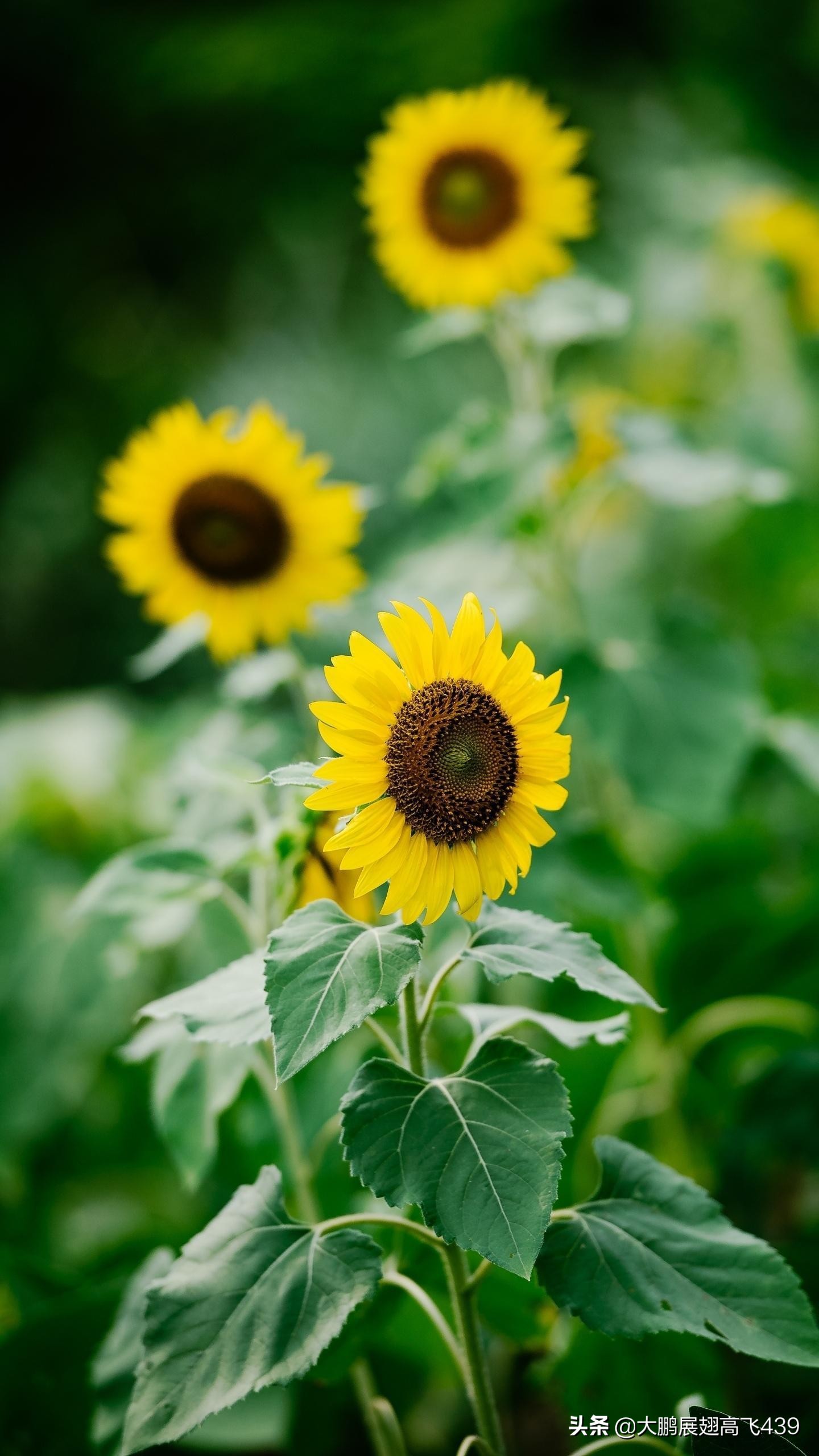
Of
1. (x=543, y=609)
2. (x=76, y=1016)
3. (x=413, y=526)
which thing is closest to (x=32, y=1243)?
(x=76, y=1016)

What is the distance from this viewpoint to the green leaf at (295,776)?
0.53 metres

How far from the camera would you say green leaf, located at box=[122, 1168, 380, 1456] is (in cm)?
52

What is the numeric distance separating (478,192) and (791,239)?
0.94m

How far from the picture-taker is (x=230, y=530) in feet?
3.14

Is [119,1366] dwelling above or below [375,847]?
below

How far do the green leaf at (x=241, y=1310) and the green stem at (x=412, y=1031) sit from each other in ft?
0.32

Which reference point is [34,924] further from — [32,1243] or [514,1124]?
[514,1124]

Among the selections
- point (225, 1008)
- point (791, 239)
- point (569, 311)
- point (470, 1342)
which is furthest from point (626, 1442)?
point (791, 239)

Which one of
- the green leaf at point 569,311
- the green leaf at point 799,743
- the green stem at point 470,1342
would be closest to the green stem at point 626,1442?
the green stem at point 470,1342

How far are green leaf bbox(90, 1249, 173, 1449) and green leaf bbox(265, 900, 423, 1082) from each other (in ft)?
0.98

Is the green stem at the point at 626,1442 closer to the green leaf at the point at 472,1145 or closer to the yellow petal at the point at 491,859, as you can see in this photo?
the green leaf at the point at 472,1145

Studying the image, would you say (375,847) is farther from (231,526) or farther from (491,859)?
(231,526)

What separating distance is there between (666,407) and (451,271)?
1.13m

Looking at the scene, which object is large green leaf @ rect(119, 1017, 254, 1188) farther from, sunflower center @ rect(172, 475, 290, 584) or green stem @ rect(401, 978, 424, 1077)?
sunflower center @ rect(172, 475, 290, 584)
